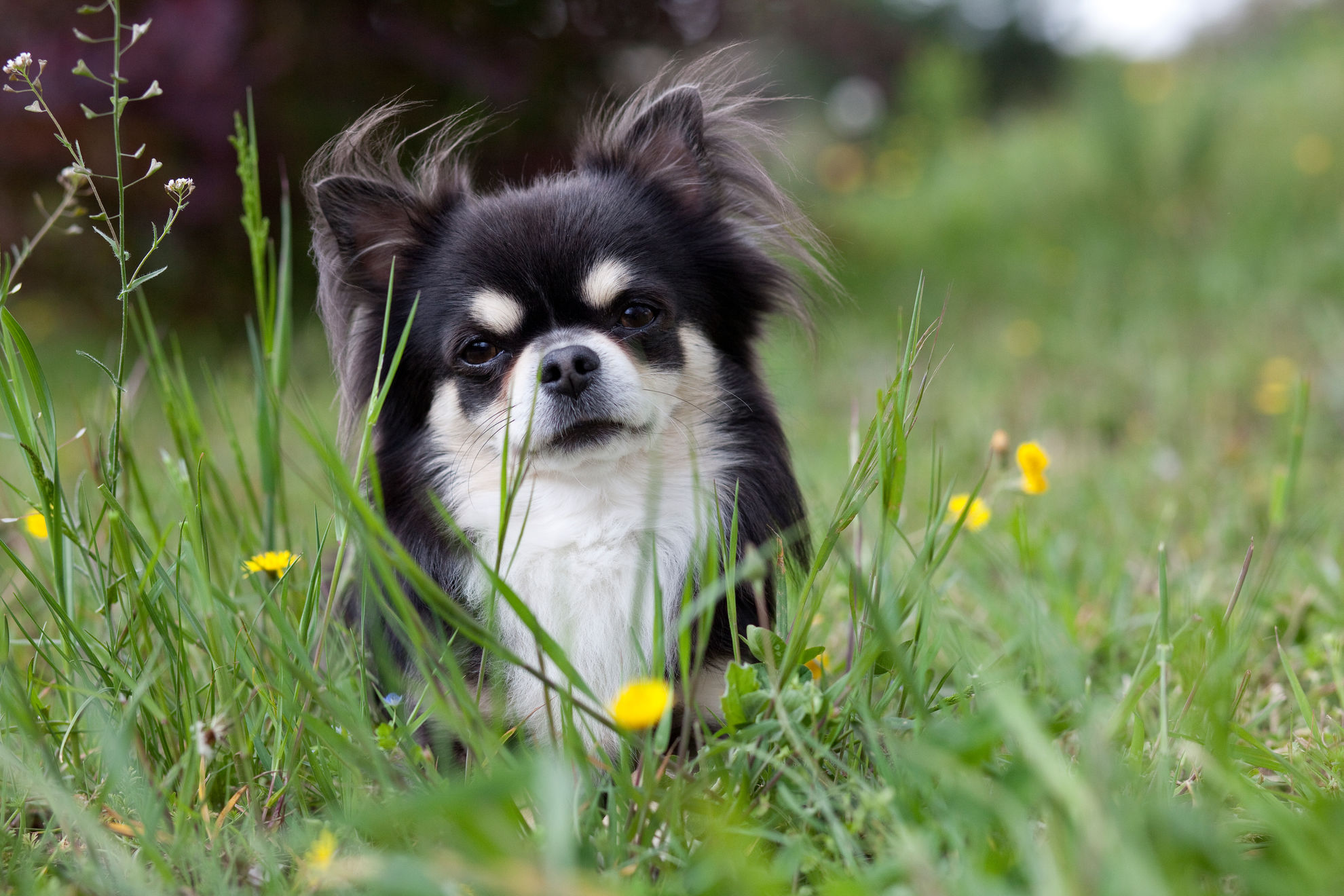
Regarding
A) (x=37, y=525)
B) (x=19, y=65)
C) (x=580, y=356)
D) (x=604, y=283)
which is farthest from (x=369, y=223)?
(x=37, y=525)

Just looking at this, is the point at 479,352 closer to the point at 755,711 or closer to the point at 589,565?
the point at 589,565

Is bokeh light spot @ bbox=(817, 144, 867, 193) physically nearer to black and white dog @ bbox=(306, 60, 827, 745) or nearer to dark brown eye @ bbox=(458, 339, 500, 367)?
black and white dog @ bbox=(306, 60, 827, 745)

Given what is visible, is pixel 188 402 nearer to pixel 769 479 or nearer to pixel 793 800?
pixel 769 479

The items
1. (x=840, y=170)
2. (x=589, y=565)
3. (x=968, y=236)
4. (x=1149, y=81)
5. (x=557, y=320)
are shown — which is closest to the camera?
(x=589, y=565)

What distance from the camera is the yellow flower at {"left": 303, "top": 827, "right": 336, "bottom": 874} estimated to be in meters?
1.28

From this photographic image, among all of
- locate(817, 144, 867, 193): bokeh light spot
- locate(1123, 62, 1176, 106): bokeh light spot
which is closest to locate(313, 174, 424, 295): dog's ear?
locate(1123, 62, 1176, 106): bokeh light spot

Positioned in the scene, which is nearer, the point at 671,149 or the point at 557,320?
the point at 557,320

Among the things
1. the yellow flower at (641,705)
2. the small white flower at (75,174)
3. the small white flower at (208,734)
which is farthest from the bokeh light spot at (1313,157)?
the small white flower at (208,734)

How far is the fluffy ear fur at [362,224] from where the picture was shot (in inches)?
87.8

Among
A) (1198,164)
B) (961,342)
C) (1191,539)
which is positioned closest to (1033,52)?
(1198,164)

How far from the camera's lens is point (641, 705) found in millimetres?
1279

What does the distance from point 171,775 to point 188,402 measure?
785 mm

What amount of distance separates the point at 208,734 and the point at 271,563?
0.37 meters

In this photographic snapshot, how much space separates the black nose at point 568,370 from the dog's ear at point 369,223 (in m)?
0.53
